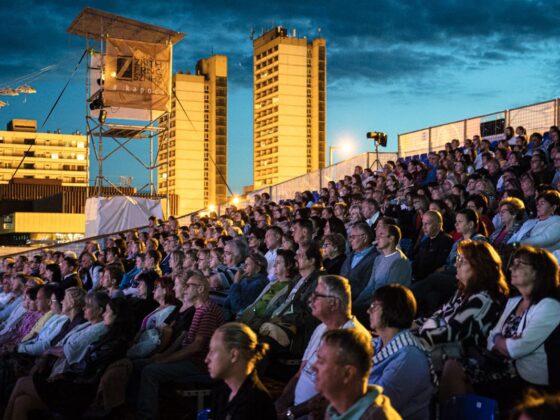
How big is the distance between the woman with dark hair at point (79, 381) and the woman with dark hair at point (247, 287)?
1.23 m

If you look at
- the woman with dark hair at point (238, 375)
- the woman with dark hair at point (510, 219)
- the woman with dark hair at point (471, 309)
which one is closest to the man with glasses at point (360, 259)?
the woman with dark hair at point (510, 219)

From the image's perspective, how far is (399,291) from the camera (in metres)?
3.20

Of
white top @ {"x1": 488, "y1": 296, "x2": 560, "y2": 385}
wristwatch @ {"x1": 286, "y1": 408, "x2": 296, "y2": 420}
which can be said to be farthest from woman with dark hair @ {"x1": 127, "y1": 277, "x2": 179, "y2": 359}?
white top @ {"x1": 488, "y1": 296, "x2": 560, "y2": 385}

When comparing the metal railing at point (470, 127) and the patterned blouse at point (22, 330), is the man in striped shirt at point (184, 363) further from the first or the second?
the metal railing at point (470, 127)

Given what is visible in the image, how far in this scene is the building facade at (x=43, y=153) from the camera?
69625 millimetres

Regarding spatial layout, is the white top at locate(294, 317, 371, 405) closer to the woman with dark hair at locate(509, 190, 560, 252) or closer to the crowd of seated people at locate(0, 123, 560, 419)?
the crowd of seated people at locate(0, 123, 560, 419)

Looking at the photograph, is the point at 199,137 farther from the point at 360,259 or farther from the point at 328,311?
the point at 328,311

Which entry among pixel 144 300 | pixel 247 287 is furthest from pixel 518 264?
pixel 144 300

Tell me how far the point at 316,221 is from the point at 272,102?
3944 centimetres

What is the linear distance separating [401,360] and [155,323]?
281 centimetres

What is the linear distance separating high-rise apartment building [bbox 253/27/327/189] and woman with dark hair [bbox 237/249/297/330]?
39036mm

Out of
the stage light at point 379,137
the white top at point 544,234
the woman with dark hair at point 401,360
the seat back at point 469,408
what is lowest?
the seat back at point 469,408

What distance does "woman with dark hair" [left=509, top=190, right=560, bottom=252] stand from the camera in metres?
5.36

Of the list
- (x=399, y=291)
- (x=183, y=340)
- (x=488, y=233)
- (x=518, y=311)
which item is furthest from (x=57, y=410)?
(x=488, y=233)
